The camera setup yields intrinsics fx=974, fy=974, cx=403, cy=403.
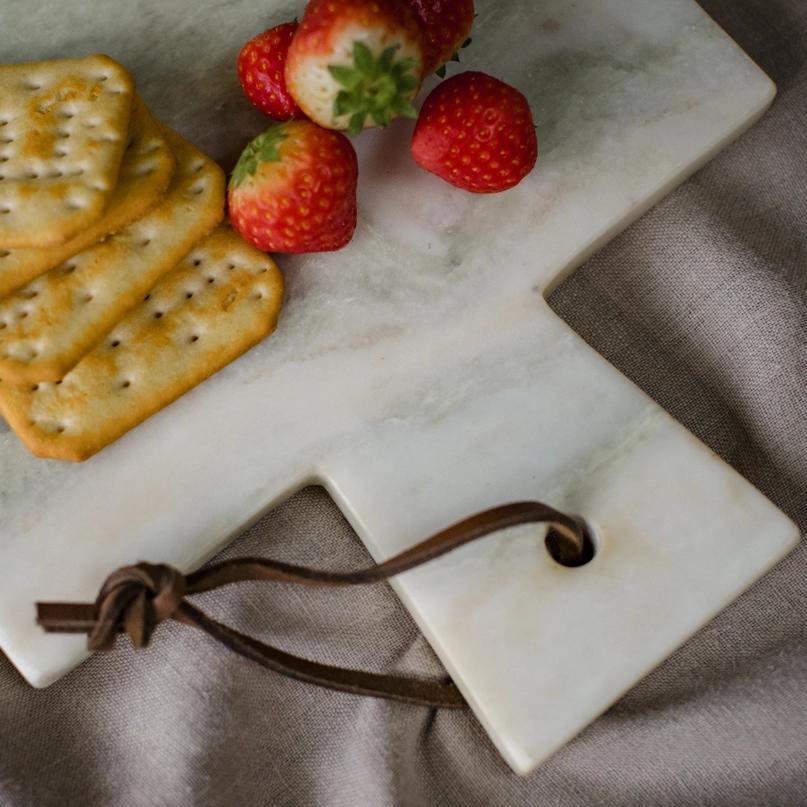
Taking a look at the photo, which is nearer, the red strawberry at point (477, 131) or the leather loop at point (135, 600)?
the leather loop at point (135, 600)

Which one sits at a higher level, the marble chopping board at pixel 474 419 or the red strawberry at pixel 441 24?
the red strawberry at pixel 441 24

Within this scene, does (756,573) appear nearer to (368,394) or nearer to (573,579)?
(573,579)

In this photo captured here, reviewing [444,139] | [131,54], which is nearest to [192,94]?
[131,54]

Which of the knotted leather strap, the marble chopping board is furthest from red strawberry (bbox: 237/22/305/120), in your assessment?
the knotted leather strap

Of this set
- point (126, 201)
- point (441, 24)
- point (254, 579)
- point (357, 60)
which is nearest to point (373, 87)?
point (357, 60)

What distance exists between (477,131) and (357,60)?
0.14 metres

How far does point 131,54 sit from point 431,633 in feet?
2.20

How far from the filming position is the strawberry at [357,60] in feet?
2.64

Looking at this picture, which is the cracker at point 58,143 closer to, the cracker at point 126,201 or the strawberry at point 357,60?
the cracker at point 126,201

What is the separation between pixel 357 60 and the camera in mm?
802

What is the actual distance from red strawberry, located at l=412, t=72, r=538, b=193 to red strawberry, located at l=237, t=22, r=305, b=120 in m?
0.13

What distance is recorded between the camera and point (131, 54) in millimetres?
1024

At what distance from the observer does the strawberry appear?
804mm

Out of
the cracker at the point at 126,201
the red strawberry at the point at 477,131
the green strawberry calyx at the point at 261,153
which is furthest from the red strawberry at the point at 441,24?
the cracker at the point at 126,201
